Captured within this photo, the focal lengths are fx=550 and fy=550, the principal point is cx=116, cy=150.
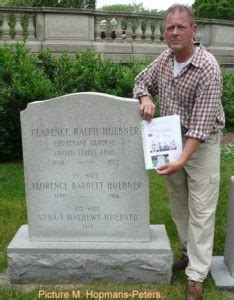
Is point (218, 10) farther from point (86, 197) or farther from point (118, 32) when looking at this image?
point (86, 197)

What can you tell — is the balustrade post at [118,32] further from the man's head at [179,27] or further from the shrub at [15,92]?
the man's head at [179,27]

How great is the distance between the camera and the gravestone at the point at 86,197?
4398mm

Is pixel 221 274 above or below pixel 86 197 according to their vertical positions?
below

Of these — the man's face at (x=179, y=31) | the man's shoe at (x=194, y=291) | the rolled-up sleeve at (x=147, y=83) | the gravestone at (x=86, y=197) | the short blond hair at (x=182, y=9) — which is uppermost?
the short blond hair at (x=182, y=9)

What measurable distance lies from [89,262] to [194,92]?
161 centimetres

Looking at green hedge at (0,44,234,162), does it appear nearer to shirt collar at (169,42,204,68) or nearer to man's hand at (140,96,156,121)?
man's hand at (140,96,156,121)

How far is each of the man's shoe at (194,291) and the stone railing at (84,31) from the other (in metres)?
8.63

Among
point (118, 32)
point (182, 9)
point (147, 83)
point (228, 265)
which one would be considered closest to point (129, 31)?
point (118, 32)

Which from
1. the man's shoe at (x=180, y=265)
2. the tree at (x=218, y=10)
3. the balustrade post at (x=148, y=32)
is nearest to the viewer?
the man's shoe at (x=180, y=265)

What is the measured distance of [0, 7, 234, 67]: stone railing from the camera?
12867 mm

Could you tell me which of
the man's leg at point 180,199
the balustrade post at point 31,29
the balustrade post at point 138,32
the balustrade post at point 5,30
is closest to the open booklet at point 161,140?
the man's leg at point 180,199

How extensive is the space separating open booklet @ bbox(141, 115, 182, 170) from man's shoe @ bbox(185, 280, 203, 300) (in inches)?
36.5

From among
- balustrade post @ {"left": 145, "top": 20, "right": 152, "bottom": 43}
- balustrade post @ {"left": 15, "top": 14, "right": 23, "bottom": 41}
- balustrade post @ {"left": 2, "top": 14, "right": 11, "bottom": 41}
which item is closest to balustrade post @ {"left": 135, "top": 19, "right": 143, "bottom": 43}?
balustrade post @ {"left": 145, "top": 20, "right": 152, "bottom": 43}

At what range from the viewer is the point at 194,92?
13.1 feet
